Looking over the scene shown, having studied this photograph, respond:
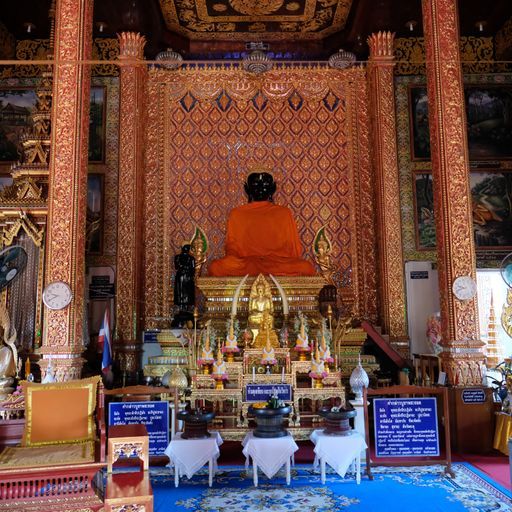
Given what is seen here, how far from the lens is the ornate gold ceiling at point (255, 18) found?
36.8 ft

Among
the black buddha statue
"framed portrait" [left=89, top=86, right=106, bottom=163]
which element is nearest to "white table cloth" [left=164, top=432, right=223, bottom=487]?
the black buddha statue

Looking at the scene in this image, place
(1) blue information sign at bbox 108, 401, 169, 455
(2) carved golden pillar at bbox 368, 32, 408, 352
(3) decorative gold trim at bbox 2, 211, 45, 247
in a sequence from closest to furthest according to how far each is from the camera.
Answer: (1) blue information sign at bbox 108, 401, 169, 455, (3) decorative gold trim at bbox 2, 211, 45, 247, (2) carved golden pillar at bbox 368, 32, 408, 352

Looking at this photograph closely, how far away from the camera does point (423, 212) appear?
10742mm

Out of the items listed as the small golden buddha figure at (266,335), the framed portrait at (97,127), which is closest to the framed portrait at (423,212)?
the small golden buddha figure at (266,335)

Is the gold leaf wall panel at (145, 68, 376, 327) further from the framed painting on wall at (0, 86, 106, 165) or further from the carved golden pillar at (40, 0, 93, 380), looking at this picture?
the carved golden pillar at (40, 0, 93, 380)

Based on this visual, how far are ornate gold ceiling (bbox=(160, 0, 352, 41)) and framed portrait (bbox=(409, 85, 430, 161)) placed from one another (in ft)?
7.57

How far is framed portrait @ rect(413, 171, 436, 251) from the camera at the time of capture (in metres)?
10.6

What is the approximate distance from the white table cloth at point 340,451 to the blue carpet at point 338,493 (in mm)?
183

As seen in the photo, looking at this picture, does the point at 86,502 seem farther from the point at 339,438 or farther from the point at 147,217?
the point at 147,217

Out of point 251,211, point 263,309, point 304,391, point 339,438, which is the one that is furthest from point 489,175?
point 339,438

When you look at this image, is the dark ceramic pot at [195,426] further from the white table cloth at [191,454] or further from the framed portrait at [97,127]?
the framed portrait at [97,127]

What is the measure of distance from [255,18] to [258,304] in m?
6.67

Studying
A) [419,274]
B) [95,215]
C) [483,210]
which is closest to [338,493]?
[419,274]

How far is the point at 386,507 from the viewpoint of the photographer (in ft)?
14.8
